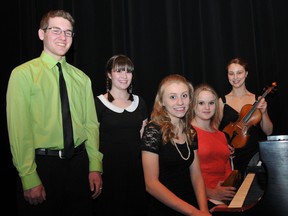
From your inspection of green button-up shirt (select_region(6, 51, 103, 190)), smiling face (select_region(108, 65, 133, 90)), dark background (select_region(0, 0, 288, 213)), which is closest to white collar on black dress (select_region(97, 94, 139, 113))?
smiling face (select_region(108, 65, 133, 90))

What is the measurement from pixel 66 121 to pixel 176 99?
0.63 m

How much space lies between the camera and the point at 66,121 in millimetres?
1808

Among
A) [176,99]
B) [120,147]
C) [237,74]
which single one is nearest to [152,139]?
[176,99]

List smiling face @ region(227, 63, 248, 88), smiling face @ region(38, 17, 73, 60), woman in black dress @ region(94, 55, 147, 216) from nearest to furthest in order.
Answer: smiling face @ region(38, 17, 73, 60), woman in black dress @ region(94, 55, 147, 216), smiling face @ region(227, 63, 248, 88)

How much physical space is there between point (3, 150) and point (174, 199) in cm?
203

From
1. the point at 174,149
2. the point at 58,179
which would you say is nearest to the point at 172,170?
the point at 174,149

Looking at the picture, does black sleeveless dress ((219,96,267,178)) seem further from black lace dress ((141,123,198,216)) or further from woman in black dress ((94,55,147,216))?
black lace dress ((141,123,198,216))

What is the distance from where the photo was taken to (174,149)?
5.54 ft

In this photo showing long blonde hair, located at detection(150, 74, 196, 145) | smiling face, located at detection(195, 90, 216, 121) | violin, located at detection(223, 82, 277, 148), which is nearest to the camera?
long blonde hair, located at detection(150, 74, 196, 145)

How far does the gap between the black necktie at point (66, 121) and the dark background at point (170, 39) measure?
1.53 metres

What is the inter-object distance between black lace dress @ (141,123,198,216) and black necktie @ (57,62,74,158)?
411 millimetres

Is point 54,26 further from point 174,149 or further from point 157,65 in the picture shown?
point 157,65

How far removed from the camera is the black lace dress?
5.40ft

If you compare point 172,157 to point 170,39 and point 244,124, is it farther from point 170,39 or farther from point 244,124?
point 170,39
